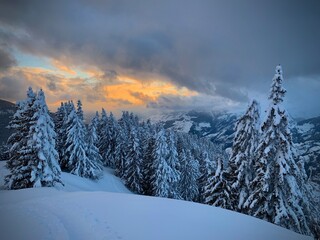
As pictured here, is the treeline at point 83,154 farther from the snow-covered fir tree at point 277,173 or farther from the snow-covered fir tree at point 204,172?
the snow-covered fir tree at point 277,173

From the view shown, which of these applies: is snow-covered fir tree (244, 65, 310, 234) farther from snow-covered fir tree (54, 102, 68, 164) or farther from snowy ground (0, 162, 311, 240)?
snow-covered fir tree (54, 102, 68, 164)

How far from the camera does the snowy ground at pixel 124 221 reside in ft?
30.8

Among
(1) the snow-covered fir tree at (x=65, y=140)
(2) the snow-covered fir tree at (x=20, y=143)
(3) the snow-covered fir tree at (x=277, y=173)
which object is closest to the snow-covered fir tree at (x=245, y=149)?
(3) the snow-covered fir tree at (x=277, y=173)

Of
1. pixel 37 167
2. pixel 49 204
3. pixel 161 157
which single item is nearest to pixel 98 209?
pixel 49 204

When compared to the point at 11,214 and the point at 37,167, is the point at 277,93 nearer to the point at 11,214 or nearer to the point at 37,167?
the point at 11,214

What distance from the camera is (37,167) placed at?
21.1 meters

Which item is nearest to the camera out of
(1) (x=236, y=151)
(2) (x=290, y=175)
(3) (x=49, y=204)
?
(3) (x=49, y=204)

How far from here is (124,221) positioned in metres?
10.6

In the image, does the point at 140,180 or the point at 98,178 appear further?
the point at 140,180

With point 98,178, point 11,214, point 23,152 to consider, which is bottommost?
point 98,178

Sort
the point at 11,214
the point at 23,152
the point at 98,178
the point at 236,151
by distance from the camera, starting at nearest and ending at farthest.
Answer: the point at 11,214, the point at 23,152, the point at 236,151, the point at 98,178

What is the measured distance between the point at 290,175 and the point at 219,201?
24.0 ft

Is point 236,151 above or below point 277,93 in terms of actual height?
below

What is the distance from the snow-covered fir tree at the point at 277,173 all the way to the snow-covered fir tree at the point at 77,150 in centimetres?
2938
